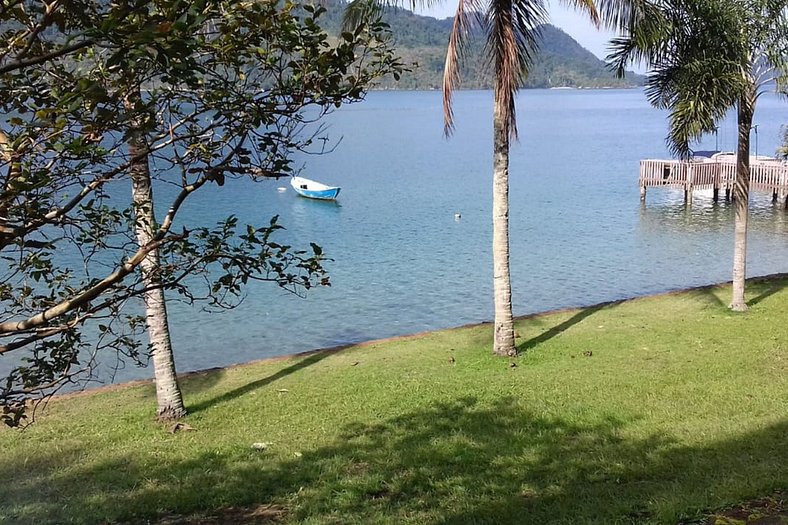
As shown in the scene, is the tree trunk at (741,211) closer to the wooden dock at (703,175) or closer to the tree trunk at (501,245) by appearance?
the tree trunk at (501,245)

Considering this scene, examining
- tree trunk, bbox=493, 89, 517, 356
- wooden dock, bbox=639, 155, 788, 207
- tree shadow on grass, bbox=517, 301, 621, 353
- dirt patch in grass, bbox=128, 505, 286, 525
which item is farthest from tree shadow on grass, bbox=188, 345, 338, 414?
wooden dock, bbox=639, 155, 788, 207

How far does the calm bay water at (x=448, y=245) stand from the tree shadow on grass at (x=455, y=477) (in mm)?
7068

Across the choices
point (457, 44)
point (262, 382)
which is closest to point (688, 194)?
point (457, 44)

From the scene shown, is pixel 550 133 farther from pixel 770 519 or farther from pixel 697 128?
pixel 770 519

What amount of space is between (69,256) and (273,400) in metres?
15.1

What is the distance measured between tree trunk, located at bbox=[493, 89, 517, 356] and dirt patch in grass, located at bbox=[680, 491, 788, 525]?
246 inches

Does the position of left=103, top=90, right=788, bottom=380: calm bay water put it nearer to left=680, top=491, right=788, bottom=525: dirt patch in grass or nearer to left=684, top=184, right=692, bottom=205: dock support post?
left=684, top=184, right=692, bottom=205: dock support post

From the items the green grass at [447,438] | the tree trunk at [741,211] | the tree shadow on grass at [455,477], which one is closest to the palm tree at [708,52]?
the tree trunk at [741,211]

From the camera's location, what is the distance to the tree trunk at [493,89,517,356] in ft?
38.8

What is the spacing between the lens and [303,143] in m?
4.70

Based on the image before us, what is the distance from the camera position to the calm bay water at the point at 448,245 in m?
17.6

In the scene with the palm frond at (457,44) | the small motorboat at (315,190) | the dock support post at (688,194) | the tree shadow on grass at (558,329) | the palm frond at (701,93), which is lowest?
the dock support post at (688,194)

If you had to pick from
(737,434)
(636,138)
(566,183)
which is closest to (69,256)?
(737,434)

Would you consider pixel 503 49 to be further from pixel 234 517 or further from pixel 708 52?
pixel 234 517
